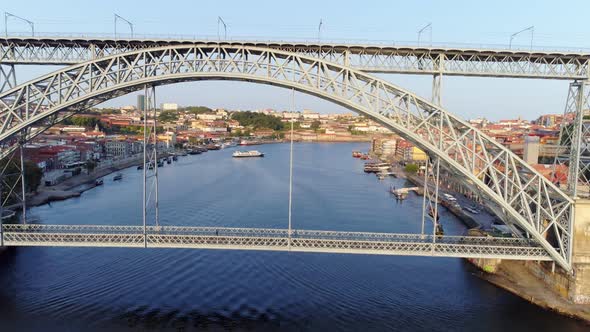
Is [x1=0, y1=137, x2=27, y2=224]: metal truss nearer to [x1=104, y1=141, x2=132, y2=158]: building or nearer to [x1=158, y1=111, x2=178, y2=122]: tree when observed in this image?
[x1=104, y1=141, x2=132, y2=158]: building

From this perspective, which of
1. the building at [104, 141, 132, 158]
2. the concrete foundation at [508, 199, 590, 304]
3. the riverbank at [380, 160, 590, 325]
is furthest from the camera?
the building at [104, 141, 132, 158]

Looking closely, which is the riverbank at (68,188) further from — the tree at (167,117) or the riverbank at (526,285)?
the tree at (167,117)

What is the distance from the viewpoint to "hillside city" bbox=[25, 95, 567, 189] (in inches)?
1328

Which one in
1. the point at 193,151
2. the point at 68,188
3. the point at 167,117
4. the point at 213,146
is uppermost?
the point at 167,117

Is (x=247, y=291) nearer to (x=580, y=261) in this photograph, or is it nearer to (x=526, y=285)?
(x=526, y=285)

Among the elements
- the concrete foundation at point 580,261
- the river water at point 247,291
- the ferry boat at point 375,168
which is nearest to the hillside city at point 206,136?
the concrete foundation at point 580,261

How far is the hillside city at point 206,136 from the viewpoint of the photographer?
33719 millimetres

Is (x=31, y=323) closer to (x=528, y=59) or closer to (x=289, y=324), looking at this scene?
(x=289, y=324)

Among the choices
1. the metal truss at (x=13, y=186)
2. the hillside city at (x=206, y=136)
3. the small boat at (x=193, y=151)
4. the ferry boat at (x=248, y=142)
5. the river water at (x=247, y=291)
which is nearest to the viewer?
the river water at (x=247, y=291)

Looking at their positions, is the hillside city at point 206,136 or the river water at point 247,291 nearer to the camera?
the river water at point 247,291

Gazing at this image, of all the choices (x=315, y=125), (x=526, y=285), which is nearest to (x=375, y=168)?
(x=526, y=285)

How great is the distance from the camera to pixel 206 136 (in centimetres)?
8212

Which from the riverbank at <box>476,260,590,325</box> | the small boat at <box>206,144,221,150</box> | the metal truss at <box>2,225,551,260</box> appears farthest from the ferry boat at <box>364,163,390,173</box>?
the small boat at <box>206,144,221,150</box>

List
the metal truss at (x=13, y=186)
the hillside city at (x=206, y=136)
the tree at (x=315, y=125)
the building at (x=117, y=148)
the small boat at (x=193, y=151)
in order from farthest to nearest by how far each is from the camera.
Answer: the tree at (x=315, y=125)
the small boat at (x=193, y=151)
the building at (x=117, y=148)
the hillside city at (x=206, y=136)
the metal truss at (x=13, y=186)
